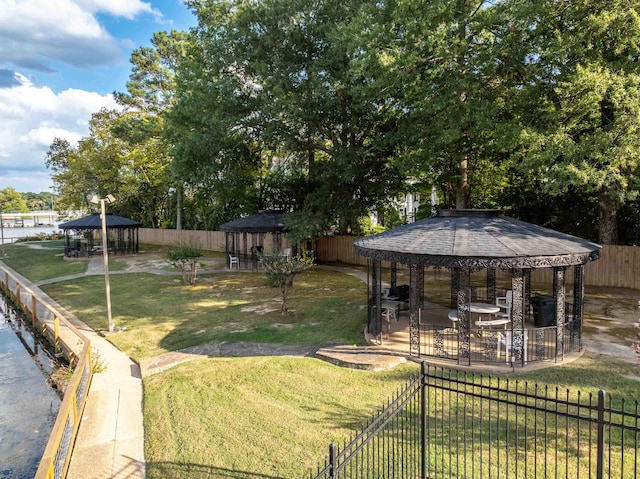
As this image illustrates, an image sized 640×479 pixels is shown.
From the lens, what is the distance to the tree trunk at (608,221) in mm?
15604

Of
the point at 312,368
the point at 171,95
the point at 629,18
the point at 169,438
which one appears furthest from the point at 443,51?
the point at 171,95

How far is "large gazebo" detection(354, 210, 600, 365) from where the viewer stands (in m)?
7.94

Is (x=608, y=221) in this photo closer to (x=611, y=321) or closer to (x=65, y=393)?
(x=611, y=321)

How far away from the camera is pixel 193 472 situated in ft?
16.6

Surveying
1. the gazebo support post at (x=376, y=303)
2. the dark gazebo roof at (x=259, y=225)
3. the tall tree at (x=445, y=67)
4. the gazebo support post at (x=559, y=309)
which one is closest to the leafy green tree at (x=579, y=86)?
the tall tree at (x=445, y=67)

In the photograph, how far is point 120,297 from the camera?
1577cm

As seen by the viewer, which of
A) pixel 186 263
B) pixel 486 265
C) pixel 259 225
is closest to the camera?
pixel 486 265

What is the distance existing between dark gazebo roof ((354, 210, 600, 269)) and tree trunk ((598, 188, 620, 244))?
319 inches

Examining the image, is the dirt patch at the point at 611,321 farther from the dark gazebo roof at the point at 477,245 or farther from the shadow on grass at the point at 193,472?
the shadow on grass at the point at 193,472

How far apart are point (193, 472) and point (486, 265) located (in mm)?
6063

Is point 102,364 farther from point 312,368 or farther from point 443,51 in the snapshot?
point 443,51

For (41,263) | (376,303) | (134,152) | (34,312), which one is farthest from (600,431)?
(134,152)

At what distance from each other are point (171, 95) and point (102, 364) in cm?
3156

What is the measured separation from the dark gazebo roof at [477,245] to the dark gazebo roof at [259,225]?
41.3ft
